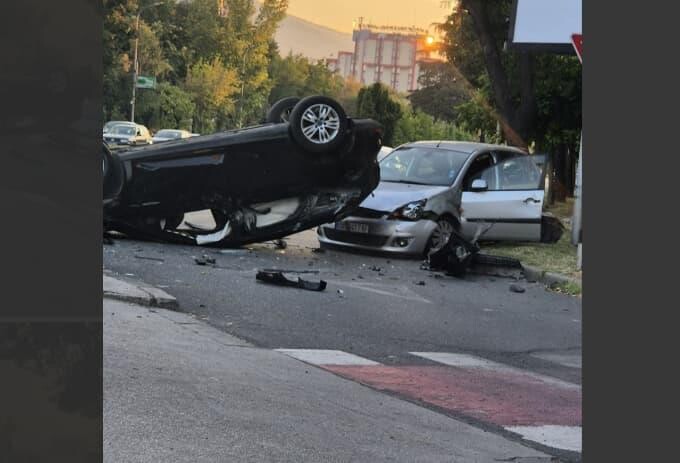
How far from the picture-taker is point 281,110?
1410 centimetres

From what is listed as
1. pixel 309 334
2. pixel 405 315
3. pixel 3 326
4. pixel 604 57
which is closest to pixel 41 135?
pixel 3 326

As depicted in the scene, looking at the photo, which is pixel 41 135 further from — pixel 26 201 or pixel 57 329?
pixel 57 329

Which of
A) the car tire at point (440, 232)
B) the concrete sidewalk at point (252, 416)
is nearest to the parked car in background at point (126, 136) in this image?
the car tire at point (440, 232)

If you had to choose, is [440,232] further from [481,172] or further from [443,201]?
[481,172]

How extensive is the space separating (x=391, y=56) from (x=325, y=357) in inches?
1434

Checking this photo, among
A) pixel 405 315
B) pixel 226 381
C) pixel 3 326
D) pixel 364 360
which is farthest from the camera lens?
pixel 405 315

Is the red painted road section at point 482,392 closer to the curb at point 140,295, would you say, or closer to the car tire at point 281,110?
the curb at point 140,295

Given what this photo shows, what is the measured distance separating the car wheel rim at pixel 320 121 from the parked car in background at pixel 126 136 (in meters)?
2.05

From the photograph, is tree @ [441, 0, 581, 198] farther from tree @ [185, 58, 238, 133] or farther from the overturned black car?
the overturned black car

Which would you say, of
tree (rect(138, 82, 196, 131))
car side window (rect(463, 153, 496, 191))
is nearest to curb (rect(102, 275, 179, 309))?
car side window (rect(463, 153, 496, 191))

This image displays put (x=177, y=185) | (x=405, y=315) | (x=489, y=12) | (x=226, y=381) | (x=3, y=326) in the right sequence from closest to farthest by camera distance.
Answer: (x=3, y=326) → (x=226, y=381) → (x=405, y=315) → (x=177, y=185) → (x=489, y=12)

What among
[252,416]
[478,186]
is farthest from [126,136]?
[252,416]

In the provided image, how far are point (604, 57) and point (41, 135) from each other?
1.50 meters

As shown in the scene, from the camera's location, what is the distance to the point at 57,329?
2.71 meters
